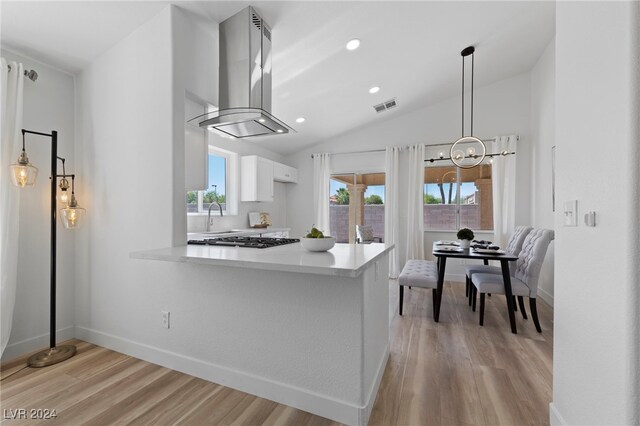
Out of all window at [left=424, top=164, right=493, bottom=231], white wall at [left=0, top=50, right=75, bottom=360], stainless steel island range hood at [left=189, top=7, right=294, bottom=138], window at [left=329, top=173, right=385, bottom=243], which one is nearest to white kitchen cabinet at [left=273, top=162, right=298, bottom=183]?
window at [left=329, top=173, right=385, bottom=243]

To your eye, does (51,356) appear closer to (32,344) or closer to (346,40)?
(32,344)

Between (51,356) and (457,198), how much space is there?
551 centimetres

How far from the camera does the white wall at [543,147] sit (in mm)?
3734

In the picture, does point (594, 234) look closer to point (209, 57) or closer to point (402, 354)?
point (402, 354)

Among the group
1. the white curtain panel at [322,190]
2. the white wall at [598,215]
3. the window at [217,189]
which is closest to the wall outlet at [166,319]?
the window at [217,189]

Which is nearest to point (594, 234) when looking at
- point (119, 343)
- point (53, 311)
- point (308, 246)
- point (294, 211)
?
point (308, 246)

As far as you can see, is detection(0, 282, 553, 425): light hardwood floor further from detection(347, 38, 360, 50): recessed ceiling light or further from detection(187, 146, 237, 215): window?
detection(347, 38, 360, 50): recessed ceiling light

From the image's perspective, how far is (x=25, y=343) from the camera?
7.78 ft

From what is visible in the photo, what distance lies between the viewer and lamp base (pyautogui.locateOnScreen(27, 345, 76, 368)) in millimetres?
2174

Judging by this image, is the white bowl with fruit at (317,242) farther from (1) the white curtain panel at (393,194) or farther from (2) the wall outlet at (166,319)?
(1) the white curtain panel at (393,194)

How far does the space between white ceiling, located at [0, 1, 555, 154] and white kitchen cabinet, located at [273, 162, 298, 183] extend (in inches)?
31.5

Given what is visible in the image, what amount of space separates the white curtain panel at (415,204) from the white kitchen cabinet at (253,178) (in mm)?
2539

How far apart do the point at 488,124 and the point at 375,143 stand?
6.13 ft
